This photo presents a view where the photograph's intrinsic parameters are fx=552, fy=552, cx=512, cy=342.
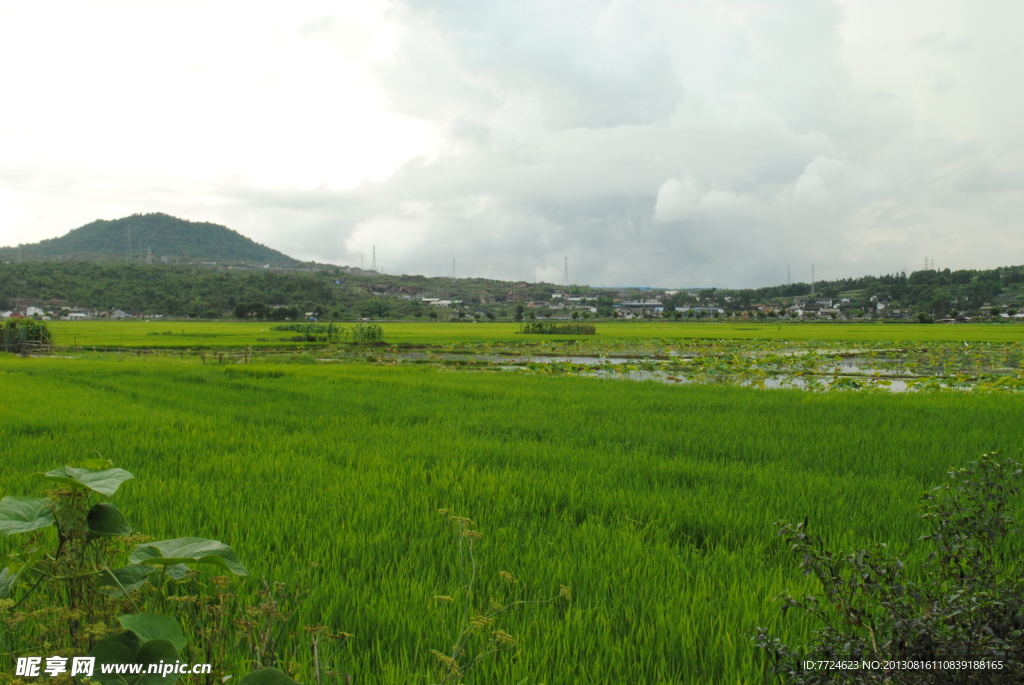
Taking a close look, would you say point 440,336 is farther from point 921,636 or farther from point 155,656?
point 155,656

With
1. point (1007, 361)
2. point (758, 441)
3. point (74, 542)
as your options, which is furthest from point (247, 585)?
point (1007, 361)

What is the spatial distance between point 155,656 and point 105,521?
18.5 inches

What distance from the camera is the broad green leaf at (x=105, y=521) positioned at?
57.6 inches

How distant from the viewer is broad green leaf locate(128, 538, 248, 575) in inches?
53.0

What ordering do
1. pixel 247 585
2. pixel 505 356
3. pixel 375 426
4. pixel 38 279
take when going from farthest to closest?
pixel 38 279
pixel 505 356
pixel 375 426
pixel 247 585

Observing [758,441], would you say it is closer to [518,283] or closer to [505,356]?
[505,356]

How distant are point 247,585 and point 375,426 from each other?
4.58 meters

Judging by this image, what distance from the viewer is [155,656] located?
3.95 ft

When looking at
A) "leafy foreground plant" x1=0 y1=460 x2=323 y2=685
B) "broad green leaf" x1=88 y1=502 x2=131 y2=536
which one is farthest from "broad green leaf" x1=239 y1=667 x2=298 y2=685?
"broad green leaf" x1=88 y1=502 x2=131 y2=536

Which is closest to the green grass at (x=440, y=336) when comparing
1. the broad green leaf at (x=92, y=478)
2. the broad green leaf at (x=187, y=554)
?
the broad green leaf at (x=92, y=478)

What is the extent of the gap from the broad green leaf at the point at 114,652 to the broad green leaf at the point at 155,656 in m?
0.02

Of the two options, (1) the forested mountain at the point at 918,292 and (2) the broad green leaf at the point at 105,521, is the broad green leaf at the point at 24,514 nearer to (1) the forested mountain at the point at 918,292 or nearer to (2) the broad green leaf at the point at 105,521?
(2) the broad green leaf at the point at 105,521

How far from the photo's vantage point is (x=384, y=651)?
2.30 m

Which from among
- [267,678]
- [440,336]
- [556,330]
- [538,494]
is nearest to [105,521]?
[267,678]
